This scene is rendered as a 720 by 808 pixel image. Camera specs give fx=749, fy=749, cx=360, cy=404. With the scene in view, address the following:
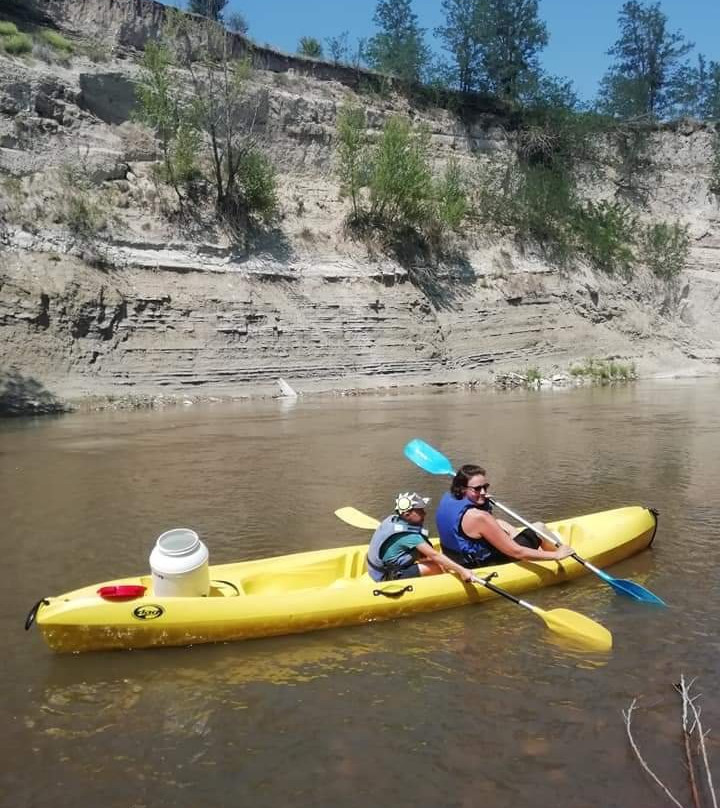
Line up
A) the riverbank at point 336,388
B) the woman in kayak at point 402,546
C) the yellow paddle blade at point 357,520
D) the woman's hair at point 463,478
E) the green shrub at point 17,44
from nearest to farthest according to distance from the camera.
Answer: the woman in kayak at point 402,546 < the woman's hair at point 463,478 < the yellow paddle blade at point 357,520 < the riverbank at point 336,388 < the green shrub at point 17,44

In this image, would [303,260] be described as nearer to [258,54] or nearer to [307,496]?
[258,54]

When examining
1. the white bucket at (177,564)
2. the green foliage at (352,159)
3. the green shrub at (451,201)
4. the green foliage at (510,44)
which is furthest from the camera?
the green foliage at (510,44)

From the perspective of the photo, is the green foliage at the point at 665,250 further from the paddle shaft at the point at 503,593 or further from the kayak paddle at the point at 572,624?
the kayak paddle at the point at 572,624

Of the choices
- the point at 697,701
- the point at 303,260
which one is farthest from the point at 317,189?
the point at 697,701

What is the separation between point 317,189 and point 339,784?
76.3ft

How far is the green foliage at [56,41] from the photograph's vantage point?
21453 millimetres

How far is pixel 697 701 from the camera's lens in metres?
Result: 3.51

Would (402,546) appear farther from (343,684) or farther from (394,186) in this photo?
(394,186)

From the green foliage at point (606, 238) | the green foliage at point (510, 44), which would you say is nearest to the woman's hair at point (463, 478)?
the green foliage at point (606, 238)

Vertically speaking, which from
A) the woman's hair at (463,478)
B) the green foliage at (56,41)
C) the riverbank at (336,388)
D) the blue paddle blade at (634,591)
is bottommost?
the riverbank at (336,388)

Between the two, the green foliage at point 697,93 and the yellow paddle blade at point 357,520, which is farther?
the green foliage at point 697,93

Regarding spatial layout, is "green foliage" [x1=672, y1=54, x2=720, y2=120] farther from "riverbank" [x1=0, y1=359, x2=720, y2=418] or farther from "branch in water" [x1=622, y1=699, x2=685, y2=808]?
"branch in water" [x1=622, y1=699, x2=685, y2=808]

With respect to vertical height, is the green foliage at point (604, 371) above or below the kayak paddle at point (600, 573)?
below

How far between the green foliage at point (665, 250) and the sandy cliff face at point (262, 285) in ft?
1.96
